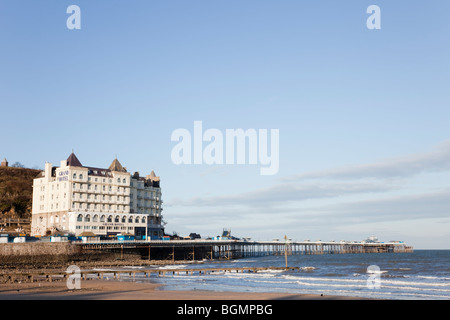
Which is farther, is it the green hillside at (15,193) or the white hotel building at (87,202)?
the green hillside at (15,193)

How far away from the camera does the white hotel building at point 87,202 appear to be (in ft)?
332

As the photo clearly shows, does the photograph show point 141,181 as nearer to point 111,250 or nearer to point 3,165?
point 111,250

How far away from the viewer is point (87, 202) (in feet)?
340

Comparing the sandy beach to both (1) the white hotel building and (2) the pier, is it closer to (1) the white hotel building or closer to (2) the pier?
(2) the pier

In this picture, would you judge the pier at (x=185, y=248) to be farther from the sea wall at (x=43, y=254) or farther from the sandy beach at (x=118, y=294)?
the sandy beach at (x=118, y=294)

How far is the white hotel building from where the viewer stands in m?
101

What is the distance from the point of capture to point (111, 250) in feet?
301

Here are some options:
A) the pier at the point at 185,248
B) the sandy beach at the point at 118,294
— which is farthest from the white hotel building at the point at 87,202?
the sandy beach at the point at 118,294

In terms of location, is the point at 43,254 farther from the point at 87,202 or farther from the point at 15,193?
the point at 15,193

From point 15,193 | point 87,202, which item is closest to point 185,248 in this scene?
point 87,202

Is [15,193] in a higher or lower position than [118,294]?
higher

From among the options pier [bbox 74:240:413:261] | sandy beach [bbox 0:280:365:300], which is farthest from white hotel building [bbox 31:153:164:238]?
sandy beach [bbox 0:280:365:300]

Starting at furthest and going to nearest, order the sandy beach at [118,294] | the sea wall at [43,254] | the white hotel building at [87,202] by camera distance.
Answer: the white hotel building at [87,202]
the sea wall at [43,254]
the sandy beach at [118,294]
